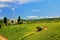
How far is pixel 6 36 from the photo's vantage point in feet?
142

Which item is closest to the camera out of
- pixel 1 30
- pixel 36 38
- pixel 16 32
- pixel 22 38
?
pixel 36 38

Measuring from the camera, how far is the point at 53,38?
102ft

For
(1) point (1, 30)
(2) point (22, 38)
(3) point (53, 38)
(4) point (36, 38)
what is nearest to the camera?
(3) point (53, 38)

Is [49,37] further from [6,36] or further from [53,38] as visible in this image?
[6,36]

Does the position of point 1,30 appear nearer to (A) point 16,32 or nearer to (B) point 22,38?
(A) point 16,32

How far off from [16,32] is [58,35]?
15.4 m

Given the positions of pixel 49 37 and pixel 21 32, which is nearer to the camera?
pixel 49 37

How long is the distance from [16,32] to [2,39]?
161 inches

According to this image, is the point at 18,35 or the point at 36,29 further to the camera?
the point at 36,29

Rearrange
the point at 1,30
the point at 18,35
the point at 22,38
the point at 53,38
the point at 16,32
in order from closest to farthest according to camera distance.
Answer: the point at 53,38
the point at 22,38
the point at 18,35
the point at 16,32
the point at 1,30

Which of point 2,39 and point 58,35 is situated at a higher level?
point 58,35

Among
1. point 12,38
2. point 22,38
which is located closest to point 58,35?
point 22,38

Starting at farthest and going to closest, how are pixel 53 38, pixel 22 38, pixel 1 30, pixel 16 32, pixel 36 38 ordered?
Answer: pixel 1 30
pixel 16 32
pixel 22 38
pixel 36 38
pixel 53 38

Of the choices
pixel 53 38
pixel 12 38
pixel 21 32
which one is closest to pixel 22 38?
pixel 12 38
